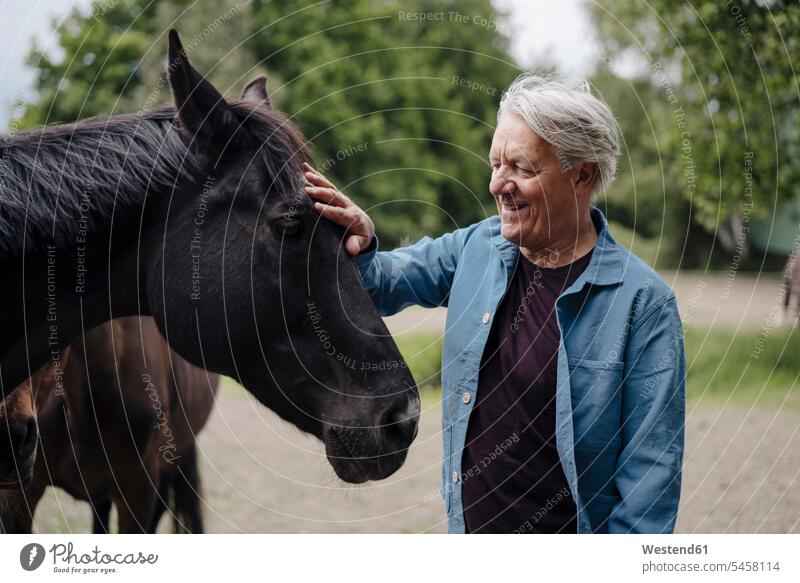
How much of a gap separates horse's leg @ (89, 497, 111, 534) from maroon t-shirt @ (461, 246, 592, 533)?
2.55 meters

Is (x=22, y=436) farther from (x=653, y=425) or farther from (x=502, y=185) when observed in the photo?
(x=653, y=425)

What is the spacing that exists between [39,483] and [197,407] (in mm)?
1380

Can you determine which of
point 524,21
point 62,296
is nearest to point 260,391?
point 62,296

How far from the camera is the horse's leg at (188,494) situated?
15.9 feet

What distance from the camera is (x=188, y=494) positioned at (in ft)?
16.0

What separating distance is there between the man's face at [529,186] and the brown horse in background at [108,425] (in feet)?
6.57

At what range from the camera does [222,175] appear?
2.23 metres

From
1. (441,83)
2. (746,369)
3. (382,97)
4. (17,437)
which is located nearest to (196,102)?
(17,437)

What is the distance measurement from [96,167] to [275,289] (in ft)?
2.04

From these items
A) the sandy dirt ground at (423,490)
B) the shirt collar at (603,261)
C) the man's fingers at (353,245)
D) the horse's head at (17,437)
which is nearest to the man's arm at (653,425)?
the shirt collar at (603,261)

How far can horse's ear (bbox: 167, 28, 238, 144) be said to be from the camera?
2057 millimetres

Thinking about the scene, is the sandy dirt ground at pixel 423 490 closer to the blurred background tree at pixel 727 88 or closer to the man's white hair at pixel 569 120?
the blurred background tree at pixel 727 88

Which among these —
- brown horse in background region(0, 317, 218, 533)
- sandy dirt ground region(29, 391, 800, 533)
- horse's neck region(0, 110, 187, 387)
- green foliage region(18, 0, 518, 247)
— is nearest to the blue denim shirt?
horse's neck region(0, 110, 187, 387)
